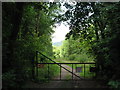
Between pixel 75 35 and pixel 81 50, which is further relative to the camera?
pixel 81 50

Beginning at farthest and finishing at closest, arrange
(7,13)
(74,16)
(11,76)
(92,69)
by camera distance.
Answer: (92,69), (74,16), (7,13), (11,76)

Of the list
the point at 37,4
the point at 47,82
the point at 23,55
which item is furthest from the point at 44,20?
the point at 47,82

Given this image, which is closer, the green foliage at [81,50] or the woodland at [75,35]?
the woodland at [75,35]

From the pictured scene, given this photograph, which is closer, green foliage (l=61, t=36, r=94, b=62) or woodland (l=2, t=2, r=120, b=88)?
woodland (l=2, t=2, r=120, b=88)

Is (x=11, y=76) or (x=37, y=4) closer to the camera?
(x=11, y=76)

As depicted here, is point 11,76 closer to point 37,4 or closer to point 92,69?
point 37,4

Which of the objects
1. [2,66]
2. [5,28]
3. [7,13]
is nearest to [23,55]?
[2,66]

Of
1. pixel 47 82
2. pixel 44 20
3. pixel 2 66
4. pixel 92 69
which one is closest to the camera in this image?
pixel 2 66

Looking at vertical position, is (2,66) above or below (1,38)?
below

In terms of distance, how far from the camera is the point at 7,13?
2973mm

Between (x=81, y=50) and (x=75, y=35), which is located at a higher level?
(x=75, y=35)

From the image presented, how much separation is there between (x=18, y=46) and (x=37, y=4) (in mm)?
1857

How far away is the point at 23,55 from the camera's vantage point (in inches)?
139

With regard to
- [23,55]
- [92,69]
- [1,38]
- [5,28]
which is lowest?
[92,69]
